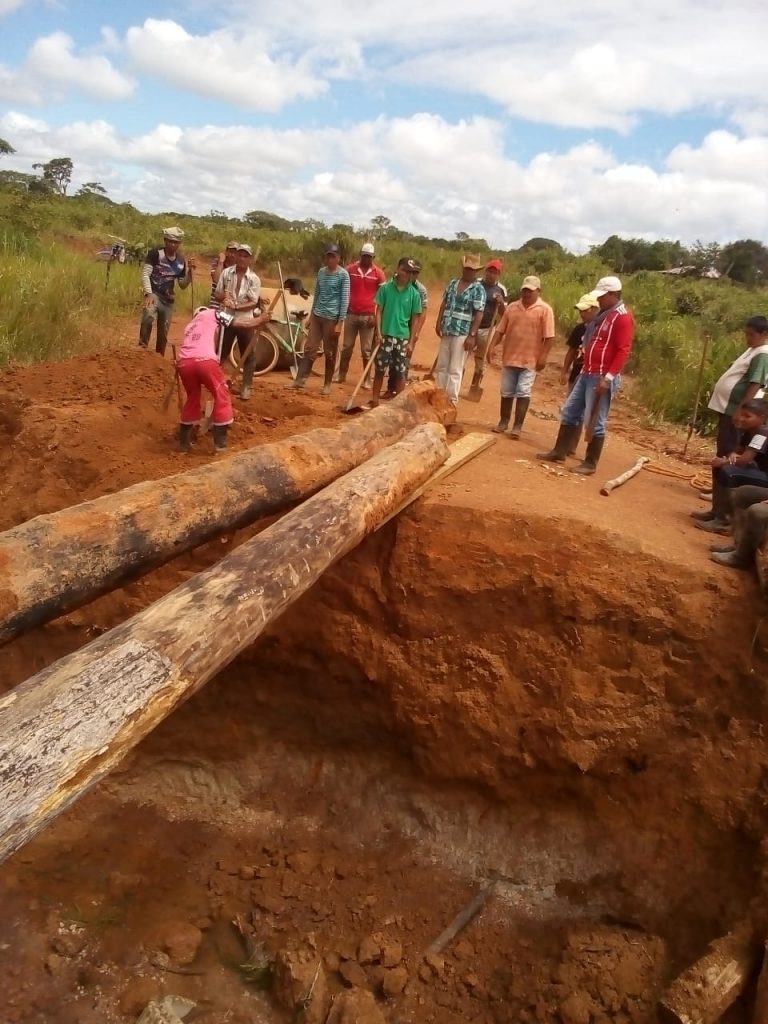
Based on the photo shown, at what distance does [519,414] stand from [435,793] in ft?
11.1

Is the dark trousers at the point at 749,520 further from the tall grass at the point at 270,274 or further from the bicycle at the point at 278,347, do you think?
the bicycle at the point at 278,347

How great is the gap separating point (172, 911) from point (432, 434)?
3307 mm

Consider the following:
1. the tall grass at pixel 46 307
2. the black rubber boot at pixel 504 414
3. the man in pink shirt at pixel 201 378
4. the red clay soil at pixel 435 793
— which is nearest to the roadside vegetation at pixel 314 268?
the tall grass at pixel 46 307

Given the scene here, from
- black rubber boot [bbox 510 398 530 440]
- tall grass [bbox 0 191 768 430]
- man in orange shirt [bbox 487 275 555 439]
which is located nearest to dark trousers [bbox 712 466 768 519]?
man in orange shirt [bbox 487 275 555 439]

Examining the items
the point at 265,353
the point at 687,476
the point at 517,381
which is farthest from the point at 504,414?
the point at 265,353

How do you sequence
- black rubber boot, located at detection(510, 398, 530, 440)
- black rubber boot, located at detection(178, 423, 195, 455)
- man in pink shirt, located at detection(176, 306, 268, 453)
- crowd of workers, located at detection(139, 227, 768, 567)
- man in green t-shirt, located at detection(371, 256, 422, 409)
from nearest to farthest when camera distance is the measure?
crowd of workers, located at detection(139, 227, 768, 567), man in pink shirt, located at detection(176, 306, 268, 453), black rubber boot, located at detection(178, 423, 195, 455), black rubber boot, located at detection(510, 398, 530, 440), man in green t-shirt, located at detection(371, 256, 422, 409)

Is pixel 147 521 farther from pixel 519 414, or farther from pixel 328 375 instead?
pixel 328 375

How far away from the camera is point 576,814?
4223 mm

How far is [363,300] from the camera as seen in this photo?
25.1ft

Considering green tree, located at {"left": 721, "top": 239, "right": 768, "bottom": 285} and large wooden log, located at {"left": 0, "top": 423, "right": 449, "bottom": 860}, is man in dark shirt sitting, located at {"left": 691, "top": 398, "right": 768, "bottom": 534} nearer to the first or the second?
large wooden log, located at {"left": 0, "top": 423, "right": 449, "bottom": 860}

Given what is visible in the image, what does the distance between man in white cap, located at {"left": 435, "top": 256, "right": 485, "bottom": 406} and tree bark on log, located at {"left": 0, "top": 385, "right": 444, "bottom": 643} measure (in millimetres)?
2082

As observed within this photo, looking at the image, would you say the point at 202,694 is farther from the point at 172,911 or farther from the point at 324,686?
the point at 172,911

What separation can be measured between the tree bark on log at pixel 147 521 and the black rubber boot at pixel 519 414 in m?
1.94

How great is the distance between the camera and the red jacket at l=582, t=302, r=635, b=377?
5270 millimetres
